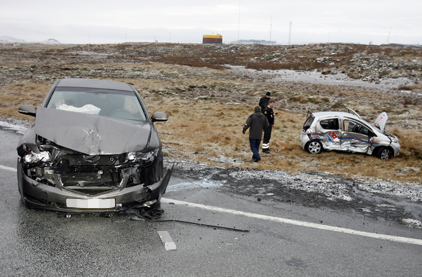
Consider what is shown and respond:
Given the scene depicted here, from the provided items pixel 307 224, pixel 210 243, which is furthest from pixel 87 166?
pixel 307 224

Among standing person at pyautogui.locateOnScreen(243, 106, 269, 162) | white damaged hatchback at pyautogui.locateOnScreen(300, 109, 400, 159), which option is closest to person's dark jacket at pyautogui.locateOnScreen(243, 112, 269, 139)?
standing person at pyautogui.locateOnScreen(243, 106, 269, 162)

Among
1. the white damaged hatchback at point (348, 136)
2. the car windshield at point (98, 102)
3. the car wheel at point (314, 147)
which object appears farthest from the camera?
the car wheel at point (314, 147)

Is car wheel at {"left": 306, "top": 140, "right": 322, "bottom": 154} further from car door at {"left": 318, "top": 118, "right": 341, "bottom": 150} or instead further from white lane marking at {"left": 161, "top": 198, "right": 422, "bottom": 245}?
white lane marking at {"left": 161, "top": 198, "right": 422, "bottom": 245}

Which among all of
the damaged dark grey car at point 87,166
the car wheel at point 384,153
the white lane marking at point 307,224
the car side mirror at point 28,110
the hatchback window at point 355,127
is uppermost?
the car side mirror at point 28,110

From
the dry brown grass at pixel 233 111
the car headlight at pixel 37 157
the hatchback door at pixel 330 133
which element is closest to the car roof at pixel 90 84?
the car headlight at pixel 37 157

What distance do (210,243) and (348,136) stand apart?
31.7 ft

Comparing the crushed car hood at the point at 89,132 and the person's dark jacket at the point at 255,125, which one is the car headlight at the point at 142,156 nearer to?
the crushed car hood at the point at 89,132

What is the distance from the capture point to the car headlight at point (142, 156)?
4457 millimetres

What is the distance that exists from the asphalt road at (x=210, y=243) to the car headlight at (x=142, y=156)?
859 mm

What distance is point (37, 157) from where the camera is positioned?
4336 millimetres

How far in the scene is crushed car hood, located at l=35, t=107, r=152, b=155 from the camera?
14.3 feet

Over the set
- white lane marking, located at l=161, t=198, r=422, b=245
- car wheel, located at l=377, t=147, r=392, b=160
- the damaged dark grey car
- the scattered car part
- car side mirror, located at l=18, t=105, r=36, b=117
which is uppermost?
car side mirror, located at l=18, t=105, r=36, b=117

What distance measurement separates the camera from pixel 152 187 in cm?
455

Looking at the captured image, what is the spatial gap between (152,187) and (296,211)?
235cm
